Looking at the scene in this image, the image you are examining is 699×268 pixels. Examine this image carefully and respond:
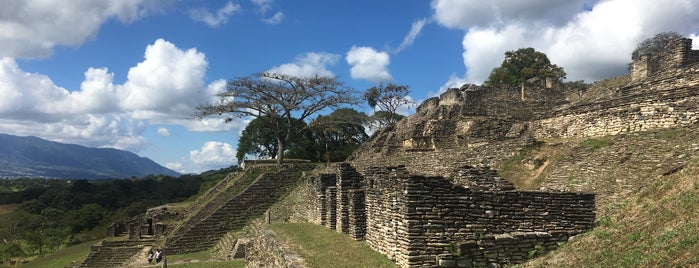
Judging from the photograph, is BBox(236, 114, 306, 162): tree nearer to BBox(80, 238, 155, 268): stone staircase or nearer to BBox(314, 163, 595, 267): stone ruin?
BBox(80, 238, 155, 268): stone staircase

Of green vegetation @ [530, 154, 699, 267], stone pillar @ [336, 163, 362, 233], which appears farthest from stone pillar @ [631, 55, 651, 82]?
green vegetation @ [530, 154, 699, 267]

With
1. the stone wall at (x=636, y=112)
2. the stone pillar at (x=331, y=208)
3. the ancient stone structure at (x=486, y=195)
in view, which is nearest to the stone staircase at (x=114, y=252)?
the ancient stone structure at (x=486, y=195)

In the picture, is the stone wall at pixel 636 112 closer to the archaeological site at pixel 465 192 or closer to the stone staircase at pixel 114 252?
the archaeological site at pixel 465 192

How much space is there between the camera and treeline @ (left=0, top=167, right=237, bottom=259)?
39.7 metres

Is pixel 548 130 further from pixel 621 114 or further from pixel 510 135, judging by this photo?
pixel 621 114

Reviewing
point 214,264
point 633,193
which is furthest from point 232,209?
point 633,193

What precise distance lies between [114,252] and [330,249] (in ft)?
64.4

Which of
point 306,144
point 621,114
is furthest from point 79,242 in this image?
point 621,114

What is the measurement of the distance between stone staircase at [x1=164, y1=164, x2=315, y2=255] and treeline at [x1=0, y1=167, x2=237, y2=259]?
51.2ft

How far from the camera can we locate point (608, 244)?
673 cm

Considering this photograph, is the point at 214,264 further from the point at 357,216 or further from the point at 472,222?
the point at 472,222

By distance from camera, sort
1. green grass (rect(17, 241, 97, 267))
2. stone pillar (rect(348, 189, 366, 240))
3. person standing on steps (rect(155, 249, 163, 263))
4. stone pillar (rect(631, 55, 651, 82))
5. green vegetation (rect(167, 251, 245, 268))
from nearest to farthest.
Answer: stone pillar (rect(348, 189, 366, 240))
green vegetation (rect(167, 251, 245, 268))
person standing on steps (rect(155, 249, 163, 263))
stone pillar (rect(631, 55, 651, 82))
green grass (rect(17, 241, 97, 267))

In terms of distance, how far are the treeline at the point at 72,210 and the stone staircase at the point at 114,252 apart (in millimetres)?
13961

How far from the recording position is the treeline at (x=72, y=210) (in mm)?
39719
